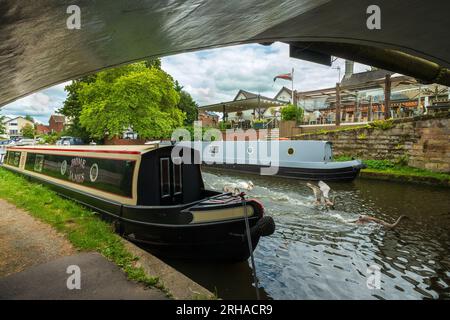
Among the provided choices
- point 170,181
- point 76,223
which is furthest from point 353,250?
point 76,223

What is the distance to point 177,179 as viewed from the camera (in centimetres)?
659

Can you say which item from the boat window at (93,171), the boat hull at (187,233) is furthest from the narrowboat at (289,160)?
the boat window at (93,171)

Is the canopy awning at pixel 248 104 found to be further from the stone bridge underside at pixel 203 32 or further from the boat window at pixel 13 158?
the stone bridge underside at pixel 203 32

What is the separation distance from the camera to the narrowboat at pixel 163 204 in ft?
17.2

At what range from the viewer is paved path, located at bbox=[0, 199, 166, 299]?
306 centimetres

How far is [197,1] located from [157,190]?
15.0 feet

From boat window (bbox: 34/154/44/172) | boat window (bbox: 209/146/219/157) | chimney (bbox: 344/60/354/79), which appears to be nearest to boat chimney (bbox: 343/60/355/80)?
chimney (bbox: 344/60/354/79)

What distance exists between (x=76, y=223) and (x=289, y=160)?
41.8 ft

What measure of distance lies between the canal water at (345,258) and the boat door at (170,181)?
59.0 inches

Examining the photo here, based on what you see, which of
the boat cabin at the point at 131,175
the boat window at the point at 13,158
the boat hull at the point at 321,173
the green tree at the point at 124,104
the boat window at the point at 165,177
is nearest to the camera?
the boat cabin at the point at 131,175

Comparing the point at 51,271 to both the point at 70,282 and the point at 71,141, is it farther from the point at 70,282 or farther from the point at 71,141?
the point at 71,141

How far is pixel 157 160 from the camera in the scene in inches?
240

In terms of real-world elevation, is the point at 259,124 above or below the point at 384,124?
above
